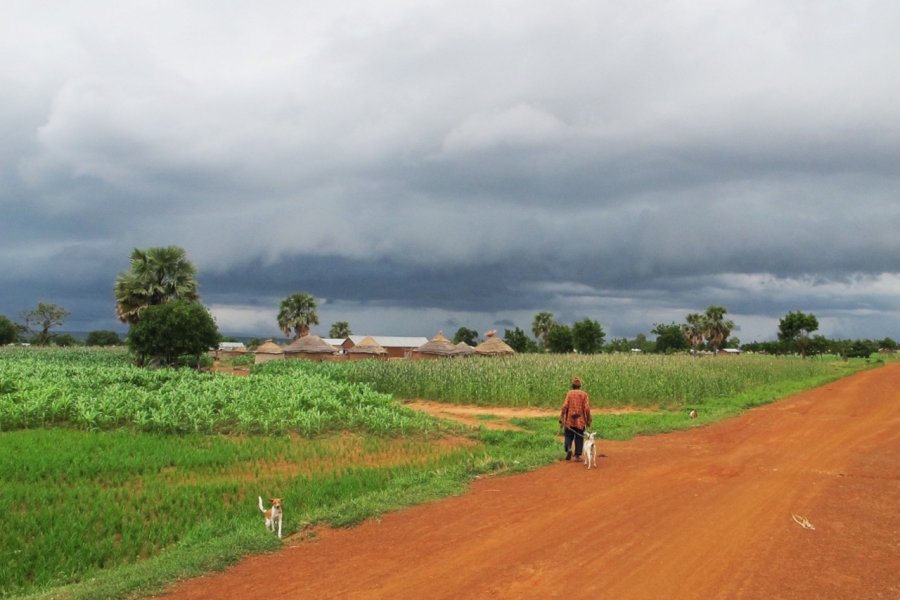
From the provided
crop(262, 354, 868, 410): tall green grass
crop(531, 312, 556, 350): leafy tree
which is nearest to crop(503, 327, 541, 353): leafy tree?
crop(531, 312, 556, 350): leafy tree

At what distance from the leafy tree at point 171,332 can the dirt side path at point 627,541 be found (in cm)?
2942

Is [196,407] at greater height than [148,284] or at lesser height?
lesser

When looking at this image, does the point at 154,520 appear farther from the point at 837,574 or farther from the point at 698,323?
the point at 698,323

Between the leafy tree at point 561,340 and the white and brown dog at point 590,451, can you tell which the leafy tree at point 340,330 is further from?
the white and brown dog at point 590,451

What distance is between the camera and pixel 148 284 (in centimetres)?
4131

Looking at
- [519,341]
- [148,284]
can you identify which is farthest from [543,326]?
[148,284]

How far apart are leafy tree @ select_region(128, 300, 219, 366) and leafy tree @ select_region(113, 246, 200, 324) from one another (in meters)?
2.64

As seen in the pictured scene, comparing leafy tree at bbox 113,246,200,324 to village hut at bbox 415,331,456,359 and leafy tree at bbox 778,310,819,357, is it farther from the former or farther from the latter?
leafy tree at bbox 778,310,819,357

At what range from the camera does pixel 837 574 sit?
7.10 m

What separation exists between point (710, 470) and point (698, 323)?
73199 mm

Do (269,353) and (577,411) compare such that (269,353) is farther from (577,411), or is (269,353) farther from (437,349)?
(577,411)

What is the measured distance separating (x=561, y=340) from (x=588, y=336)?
5.31 meters

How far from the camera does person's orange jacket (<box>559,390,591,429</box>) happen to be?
45.9ft

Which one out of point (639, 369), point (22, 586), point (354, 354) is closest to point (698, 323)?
point (354, 354)
